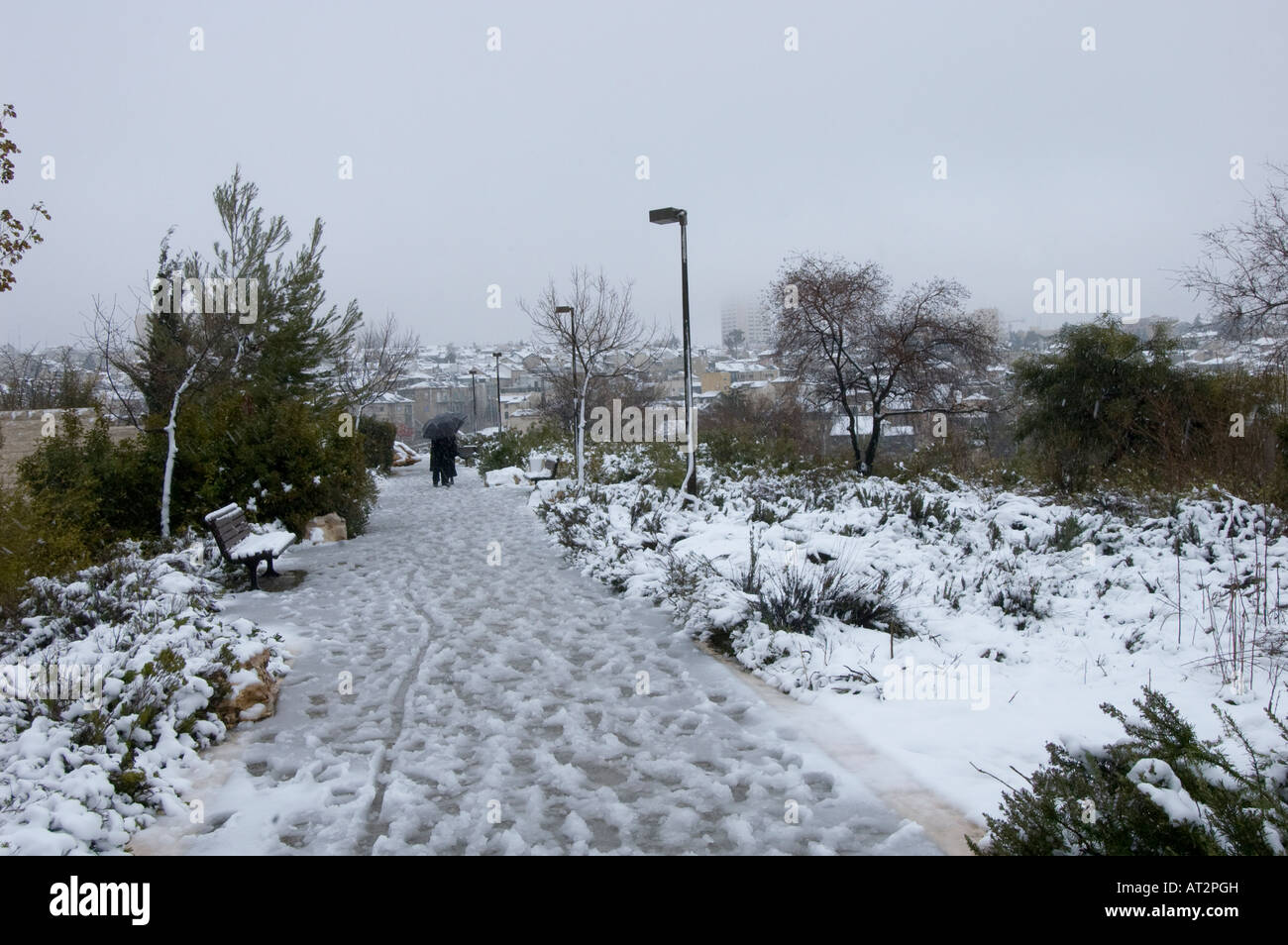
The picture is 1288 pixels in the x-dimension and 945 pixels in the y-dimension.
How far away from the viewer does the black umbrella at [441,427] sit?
66.6 ft

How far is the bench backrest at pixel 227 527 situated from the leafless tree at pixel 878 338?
1303 cm


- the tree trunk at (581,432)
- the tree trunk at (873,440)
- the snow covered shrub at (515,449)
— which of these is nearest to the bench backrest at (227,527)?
the tree trunk at (581,432)

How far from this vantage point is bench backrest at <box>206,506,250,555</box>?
827 cm

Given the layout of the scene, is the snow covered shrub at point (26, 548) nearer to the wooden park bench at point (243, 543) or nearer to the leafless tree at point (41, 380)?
the wooden park bench at point (243, 543)

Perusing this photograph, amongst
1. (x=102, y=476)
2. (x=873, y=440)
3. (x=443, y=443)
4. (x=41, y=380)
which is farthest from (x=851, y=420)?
(x=41, y=380)

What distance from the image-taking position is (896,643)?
5941mm

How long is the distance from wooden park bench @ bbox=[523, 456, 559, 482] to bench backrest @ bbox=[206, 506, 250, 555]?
11.1 m

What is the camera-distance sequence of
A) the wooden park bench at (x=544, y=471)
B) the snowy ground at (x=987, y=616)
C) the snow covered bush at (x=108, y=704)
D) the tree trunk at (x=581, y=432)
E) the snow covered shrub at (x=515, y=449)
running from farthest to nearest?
1. the snow covered shrub at (x=515, y=449)
2. the wooden park bench at (x=544, y=471)
3. the tree trunk at (x=581, y=432)
4. the snowy ground at (x=987, y=616)
5. the snow covered bush at (x=108, y=704)

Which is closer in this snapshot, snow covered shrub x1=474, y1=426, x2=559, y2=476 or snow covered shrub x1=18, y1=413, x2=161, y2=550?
snow covered shrub x1=18, y1=413, x2=161, y2=550

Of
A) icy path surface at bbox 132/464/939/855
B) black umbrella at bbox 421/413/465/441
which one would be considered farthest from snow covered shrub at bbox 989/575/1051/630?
black umbrella at bbox 421/413/465/441

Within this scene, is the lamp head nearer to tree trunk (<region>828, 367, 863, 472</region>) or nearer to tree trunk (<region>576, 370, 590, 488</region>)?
tree trunk (<region>576, 370, 590, 488</region>)

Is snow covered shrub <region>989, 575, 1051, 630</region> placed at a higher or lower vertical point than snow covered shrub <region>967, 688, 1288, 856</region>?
lower
